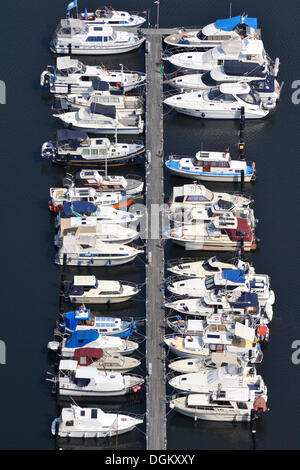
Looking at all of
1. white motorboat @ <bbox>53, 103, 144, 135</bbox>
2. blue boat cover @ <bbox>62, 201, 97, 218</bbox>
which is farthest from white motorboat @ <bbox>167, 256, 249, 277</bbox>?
white motorboat @ <bbox>53, 103, 144, 135</bbox>

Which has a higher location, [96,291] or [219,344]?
[96,291]

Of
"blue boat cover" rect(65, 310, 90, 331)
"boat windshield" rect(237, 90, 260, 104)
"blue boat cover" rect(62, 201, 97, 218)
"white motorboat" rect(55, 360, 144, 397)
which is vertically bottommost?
"white motorboat" rect(55, 360, 144, 397)

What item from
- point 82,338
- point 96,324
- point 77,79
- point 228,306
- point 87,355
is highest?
point 77,79

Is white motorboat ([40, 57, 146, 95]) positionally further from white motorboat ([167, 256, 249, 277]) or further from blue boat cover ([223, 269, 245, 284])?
blue boat cover ([223, 269, 245, 284])

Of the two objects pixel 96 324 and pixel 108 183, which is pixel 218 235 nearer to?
A: pixel 108 183

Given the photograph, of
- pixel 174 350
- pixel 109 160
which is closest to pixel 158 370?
pixel 174 350

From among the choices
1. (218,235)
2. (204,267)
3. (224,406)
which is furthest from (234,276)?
(224,406)

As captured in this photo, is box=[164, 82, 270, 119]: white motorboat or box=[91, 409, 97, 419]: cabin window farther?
box=[164, 82, 270, 119]: white motorboat

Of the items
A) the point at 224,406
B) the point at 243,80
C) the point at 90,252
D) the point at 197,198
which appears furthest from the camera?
the point at 243,80
